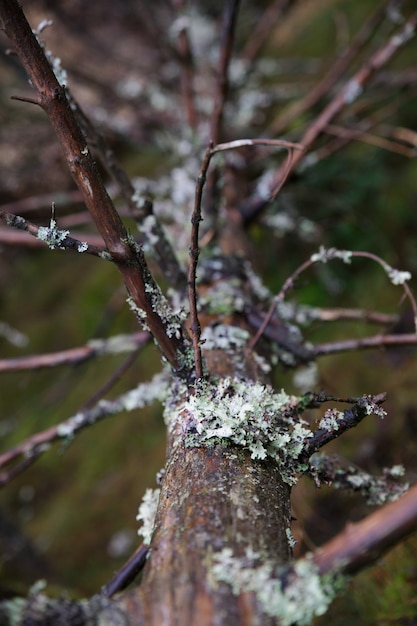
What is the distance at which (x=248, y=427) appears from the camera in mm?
712

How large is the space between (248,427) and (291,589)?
0.24 metres

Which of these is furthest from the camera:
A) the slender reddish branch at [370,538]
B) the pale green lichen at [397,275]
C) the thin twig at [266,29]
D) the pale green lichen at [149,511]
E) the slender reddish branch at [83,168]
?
the thin twig at [266,29]

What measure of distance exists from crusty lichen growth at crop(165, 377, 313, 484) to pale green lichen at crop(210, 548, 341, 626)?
0.19 metres

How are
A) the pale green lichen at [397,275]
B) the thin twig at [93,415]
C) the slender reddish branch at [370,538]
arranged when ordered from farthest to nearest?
1. the thin twig at [93,415]
2. the pale green lichen at [397,275]
3. the slender reddish branch at [370,538]

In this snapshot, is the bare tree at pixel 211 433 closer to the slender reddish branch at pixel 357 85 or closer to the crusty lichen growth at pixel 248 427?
the crusty lichen growth at pixel 248 427

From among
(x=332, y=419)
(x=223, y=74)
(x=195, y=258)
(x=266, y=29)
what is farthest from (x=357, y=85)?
(x=332, y=419)

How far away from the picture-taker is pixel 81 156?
2.20 ft

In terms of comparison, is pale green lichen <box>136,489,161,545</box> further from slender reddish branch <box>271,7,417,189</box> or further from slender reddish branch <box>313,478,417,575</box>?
slender reddish branch <box>271,7,417,189</box>

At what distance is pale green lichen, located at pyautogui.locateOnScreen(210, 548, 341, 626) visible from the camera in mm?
500

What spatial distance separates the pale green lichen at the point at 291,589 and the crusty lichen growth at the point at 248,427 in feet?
0.64

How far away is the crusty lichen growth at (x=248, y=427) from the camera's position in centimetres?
71

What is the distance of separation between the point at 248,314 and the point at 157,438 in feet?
3.36

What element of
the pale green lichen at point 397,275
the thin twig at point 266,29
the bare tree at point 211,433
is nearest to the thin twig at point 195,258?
the bare tree at point 211,433

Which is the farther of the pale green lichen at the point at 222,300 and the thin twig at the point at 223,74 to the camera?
the thin twig at the point at 223,74
